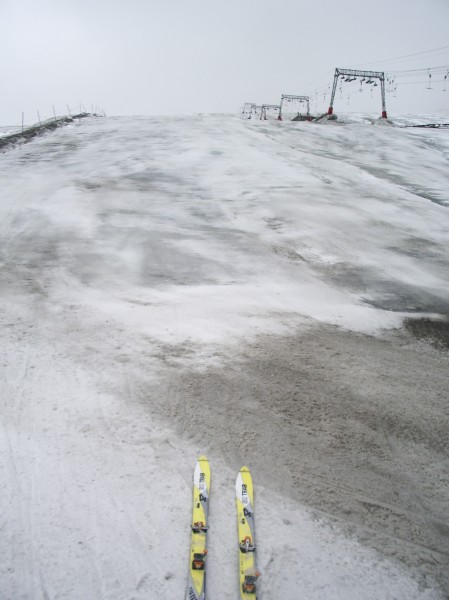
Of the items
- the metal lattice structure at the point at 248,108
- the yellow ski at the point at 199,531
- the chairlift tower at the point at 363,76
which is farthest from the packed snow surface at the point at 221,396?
the metal lattice structure at the point at 248,108

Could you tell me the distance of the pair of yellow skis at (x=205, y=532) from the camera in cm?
297

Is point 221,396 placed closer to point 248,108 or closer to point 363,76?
point 363,76

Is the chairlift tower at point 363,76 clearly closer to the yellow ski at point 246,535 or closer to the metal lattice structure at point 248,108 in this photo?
the metal lattice structure at point 248,108

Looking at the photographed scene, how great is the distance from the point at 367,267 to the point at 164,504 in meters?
7.02

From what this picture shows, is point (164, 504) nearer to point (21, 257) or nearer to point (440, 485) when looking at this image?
point (440, 485)

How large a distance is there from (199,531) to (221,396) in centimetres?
172

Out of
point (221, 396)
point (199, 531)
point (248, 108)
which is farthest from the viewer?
point (248, 108)

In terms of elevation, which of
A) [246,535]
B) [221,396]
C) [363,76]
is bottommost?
[246,535]

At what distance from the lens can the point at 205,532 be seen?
3.32 metres

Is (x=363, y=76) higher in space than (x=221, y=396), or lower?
higher

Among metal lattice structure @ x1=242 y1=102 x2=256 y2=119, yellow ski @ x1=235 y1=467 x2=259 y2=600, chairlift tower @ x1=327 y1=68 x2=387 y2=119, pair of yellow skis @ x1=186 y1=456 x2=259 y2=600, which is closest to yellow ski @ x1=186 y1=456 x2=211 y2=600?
pair of yellow skis @ x1=186 y1=456 x2=259 y2=600

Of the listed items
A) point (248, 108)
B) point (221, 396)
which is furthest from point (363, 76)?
point (221, 396)

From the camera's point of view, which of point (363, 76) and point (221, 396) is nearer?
point (221, 396)

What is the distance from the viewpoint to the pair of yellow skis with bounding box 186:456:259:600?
2.97 meters
